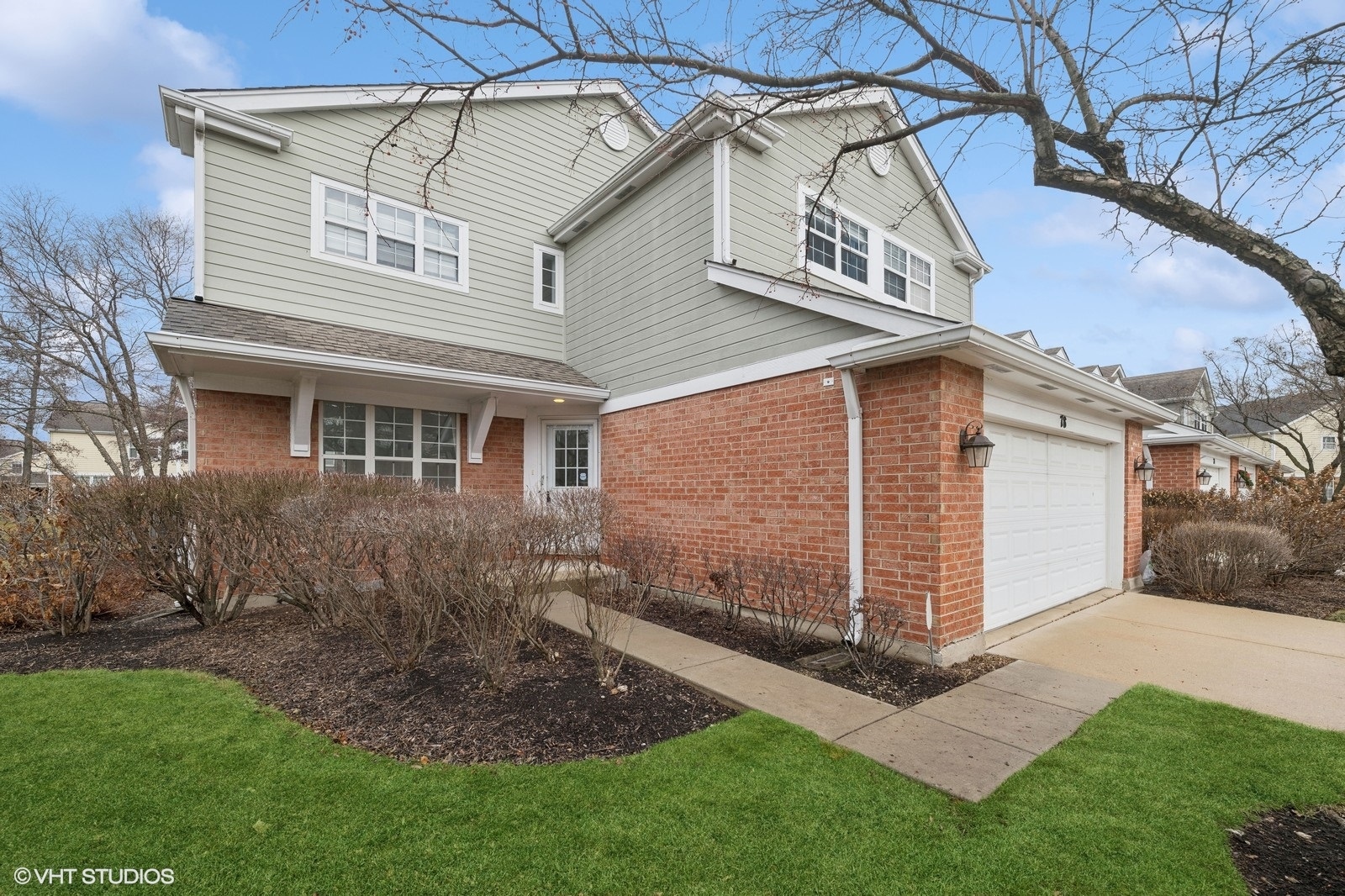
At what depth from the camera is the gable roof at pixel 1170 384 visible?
82.9 feet

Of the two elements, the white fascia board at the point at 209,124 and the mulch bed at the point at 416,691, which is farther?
the white fascia board at the point at 209,124

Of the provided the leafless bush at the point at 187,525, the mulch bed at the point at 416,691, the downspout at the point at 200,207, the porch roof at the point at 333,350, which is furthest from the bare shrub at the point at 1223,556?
the downspout at the point at 200,207

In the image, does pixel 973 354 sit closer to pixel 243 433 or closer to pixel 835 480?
pixel 835 480

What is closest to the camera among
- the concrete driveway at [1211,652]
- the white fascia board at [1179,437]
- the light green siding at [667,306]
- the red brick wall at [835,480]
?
the concrete driveway at [1211,652]

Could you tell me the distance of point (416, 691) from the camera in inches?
173

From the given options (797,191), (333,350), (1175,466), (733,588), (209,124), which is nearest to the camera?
(733,588)

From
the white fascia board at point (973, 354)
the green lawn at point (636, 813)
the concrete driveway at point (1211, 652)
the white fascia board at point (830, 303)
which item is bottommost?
the concrete driveway at point (1211, 652)

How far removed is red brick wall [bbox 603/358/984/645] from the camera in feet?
17.2

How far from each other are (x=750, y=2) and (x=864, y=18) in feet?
2.25

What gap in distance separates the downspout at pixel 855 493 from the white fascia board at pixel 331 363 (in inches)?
190

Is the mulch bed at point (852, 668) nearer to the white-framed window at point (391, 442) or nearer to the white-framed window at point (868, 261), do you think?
the white-framed window at point (391, 442)

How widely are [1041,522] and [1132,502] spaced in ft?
11.0

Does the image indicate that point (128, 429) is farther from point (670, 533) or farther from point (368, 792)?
point (368, 792)

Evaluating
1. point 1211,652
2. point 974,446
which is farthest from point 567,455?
point 1211,652
